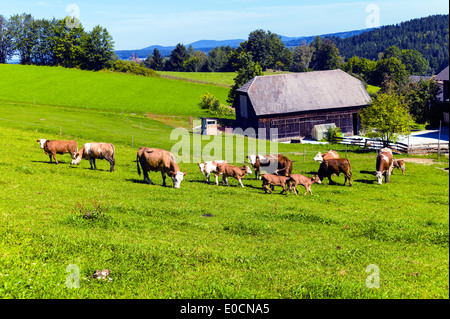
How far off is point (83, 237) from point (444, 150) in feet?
129

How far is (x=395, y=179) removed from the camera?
2900 centimetres

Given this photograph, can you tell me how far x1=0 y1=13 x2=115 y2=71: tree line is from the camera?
371 feet

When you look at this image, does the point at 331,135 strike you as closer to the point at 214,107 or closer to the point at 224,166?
the point at 214,107

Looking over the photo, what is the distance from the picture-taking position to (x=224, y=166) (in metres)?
24.5

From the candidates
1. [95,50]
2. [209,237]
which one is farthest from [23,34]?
[209,237]

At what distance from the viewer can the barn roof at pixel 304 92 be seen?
56938 millimetres

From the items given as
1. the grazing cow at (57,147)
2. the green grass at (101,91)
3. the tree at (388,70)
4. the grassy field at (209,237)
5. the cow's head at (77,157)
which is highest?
the tree at (388,70)

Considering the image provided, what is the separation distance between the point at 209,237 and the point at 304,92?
4805cm

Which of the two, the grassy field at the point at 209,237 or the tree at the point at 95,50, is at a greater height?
the tree at the point at 95,50

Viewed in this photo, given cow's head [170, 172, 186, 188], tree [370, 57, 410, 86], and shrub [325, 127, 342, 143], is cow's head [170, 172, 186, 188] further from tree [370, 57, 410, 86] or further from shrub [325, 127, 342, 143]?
tree [370, 57, 410, 86]

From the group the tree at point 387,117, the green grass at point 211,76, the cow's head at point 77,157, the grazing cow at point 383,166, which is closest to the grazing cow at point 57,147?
the cow's head at point 77,157

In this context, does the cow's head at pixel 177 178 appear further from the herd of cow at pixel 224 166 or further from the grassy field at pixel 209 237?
the grassy field at pixel 209 237

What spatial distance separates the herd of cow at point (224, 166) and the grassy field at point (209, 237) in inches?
35.4

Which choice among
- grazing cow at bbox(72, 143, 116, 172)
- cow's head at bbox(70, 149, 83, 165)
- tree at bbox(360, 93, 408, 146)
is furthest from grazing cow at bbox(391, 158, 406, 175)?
cow's head at bbox(70, 149, 83, 165)
